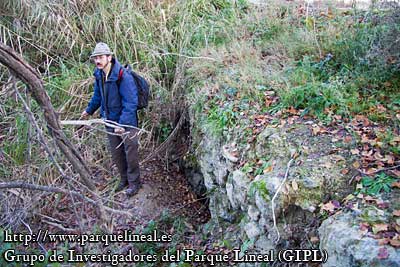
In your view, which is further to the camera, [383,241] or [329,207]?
[329,207]

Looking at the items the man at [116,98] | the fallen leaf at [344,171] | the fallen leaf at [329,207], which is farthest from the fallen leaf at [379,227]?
the man at [116,98]

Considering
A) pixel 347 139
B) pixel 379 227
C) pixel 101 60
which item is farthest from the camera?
pixel 101 60

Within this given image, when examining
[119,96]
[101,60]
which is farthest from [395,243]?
[101,60]

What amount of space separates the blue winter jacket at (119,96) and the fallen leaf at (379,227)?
2.94m

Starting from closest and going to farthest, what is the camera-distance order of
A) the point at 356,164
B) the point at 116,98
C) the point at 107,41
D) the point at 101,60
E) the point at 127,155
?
the point at 356,164, the point at 101,60, the point at 116,98, the point at 127,155, the point at 107,41

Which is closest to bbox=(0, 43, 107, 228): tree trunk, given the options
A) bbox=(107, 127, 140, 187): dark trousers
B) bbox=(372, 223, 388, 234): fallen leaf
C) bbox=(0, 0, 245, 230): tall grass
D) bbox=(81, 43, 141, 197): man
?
bbox=(81, 43, 141, 197): man

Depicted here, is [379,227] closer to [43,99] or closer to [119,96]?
[43,99]

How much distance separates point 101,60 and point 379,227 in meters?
3.26

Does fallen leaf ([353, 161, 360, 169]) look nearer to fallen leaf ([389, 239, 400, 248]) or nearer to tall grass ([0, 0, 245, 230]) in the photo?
fallen leaf ([389, 239, 400, 248])

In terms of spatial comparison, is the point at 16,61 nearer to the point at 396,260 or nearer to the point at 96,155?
the point at 396,260

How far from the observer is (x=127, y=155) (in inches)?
192

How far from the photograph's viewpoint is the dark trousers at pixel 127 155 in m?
4.81

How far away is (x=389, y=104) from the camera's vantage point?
359 cm

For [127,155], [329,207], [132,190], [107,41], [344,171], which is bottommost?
[132,190]
